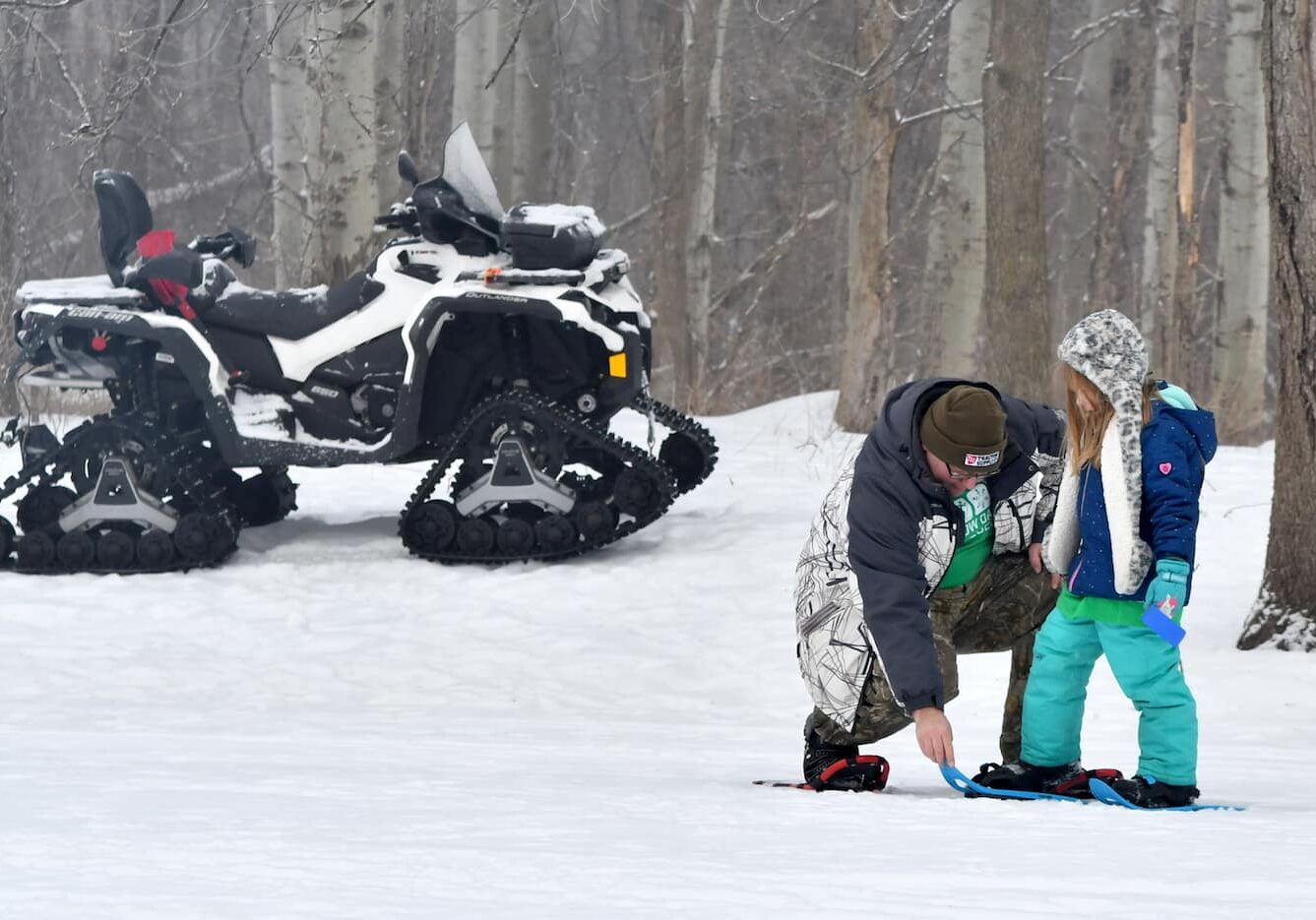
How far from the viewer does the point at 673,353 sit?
60.6ft

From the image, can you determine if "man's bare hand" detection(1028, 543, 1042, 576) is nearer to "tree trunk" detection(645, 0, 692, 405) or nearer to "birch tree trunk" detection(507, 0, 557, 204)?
"birch tree trunk" detection(507, 0, 557, 204)

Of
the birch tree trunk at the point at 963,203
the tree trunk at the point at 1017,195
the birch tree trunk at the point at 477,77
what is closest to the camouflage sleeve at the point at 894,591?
the tree trunk at the point at 1017,195

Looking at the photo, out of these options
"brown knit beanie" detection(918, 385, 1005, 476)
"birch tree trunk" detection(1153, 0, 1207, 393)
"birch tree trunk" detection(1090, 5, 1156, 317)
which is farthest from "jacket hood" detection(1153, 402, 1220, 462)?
"birch tree trunk" detection(1090, 5, 1156, 317)

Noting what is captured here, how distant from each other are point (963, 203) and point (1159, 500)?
10328 mm

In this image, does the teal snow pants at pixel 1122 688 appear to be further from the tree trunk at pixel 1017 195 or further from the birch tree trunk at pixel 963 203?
the birch tree trunk at pixel 963 203

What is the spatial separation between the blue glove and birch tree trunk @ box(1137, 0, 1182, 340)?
1303 cm

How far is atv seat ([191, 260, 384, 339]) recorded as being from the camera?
883cm

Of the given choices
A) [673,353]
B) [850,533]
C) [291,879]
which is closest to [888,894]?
[291,879]

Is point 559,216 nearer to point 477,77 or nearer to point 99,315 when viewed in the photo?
point 99,315

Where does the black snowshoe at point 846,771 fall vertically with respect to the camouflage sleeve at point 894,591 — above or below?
below

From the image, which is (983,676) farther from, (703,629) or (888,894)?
(888,894)

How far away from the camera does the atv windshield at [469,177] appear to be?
877 cm

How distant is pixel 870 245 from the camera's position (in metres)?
14.3

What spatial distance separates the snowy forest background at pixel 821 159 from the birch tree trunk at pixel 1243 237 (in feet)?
0.09
